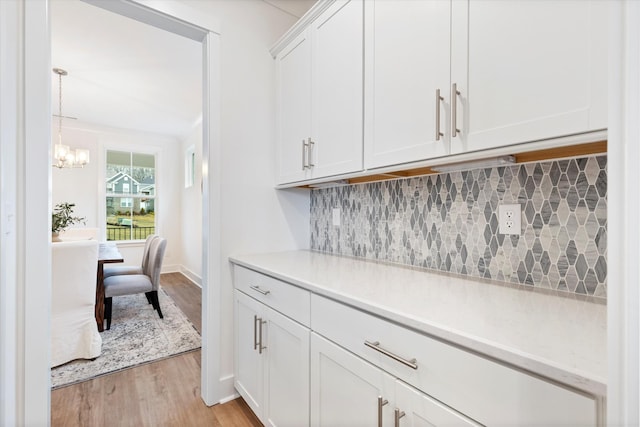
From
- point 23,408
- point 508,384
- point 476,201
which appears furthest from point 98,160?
point 508,384

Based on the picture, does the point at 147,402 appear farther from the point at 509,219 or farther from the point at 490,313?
the point at 509,219

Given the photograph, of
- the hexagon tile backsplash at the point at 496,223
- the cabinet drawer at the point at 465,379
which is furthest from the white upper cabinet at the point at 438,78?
the cabinet drawer at the point at 465,379

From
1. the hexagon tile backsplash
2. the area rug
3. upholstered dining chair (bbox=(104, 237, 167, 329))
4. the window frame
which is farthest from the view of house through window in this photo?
the hexagon tile backsplash

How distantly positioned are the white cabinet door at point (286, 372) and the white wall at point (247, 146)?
546mm

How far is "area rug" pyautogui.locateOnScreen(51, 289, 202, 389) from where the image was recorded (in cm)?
220

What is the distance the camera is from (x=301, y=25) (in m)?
1.79

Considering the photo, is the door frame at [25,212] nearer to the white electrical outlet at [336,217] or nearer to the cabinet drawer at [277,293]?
the cabinet drawer at [277,293]

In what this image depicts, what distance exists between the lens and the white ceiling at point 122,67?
7.90 ft

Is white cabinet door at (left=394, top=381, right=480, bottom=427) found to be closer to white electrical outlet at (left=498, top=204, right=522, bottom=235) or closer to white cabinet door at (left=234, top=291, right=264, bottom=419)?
white electrical outlet at (left=498, top=204, right=522, bottom=235)

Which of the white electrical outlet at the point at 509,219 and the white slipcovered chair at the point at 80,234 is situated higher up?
the white electrical outlet at the point at 509,219

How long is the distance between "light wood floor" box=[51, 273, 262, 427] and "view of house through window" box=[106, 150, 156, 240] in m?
3.99

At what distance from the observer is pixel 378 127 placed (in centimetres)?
136

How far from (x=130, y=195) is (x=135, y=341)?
145 inches

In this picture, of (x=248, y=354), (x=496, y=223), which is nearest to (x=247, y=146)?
(x=248, y=354)
